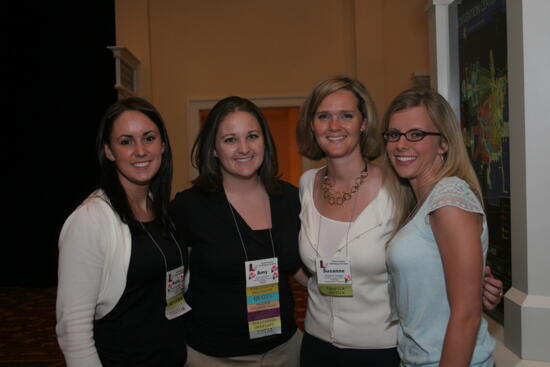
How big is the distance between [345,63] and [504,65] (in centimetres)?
524

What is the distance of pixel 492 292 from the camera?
1548 millimetres

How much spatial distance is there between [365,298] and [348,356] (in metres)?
0.23

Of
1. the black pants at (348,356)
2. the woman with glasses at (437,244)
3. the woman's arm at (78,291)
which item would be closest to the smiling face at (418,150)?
the woman with glasses at (437,244)

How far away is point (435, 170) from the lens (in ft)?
4.95

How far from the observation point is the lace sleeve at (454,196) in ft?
4.26

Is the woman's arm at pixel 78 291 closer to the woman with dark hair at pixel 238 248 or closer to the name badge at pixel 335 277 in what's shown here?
the woman with dark hair at pixel 238 248

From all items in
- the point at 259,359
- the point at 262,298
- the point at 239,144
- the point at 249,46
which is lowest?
the point at 259,359

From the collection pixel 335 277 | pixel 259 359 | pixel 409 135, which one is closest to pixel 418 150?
pixel 409 135

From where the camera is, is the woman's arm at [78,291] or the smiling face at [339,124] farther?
the smiling face at [339,124]

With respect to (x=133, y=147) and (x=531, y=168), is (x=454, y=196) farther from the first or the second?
(x=133, y=147)

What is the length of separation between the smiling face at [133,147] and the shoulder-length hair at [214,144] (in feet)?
1.06

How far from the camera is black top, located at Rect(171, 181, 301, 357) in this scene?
73.9 inches

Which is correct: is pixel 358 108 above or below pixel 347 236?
above

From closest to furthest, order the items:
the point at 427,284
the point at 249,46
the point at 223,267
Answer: the point at 427,284, the point at 223,267, the point at 249,46
